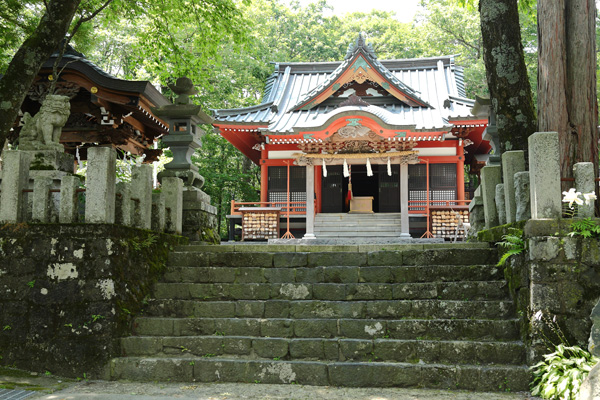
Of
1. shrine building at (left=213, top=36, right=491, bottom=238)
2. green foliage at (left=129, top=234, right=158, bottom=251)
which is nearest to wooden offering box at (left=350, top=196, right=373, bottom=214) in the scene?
shrine building at (left=213, top=36, right=491, bottom=238)

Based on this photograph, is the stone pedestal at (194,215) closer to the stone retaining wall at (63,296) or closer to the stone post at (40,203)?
the stone retaining wall at (63,296)

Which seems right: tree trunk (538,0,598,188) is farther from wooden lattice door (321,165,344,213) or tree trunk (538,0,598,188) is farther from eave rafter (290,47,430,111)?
wooden lattice door (321,165,344,213)

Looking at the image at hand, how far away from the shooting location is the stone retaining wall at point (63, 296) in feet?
17.5

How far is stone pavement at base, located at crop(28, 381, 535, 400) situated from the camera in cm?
456

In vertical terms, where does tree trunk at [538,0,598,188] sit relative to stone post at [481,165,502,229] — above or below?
above

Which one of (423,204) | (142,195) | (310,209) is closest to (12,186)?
(142,195)

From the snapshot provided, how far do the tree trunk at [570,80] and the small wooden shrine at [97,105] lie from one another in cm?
775

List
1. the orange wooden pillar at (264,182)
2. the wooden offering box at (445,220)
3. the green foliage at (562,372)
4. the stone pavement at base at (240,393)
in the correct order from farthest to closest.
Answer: the orange wooden pillar at (264,182), the wooden offering box at (445,220), the stone pavement at base at (240,393), the green foliage at (562,372)

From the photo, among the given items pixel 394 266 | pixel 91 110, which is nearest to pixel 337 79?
pixel 91 110

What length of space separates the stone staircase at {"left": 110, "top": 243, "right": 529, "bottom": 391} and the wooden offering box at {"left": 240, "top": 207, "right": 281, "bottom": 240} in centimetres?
842

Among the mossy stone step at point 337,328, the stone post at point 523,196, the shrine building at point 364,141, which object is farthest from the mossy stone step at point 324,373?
the shrine building at point 364,141

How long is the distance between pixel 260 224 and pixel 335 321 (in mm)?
9951

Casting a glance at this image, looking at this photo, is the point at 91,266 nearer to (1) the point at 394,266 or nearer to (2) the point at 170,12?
(1) the point at 394,266

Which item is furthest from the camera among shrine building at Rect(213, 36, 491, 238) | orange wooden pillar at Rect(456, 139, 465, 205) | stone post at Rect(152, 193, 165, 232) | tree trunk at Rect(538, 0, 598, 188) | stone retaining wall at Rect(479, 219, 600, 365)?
orange wooden pillar at Rect(456, 139, 465, 205)
